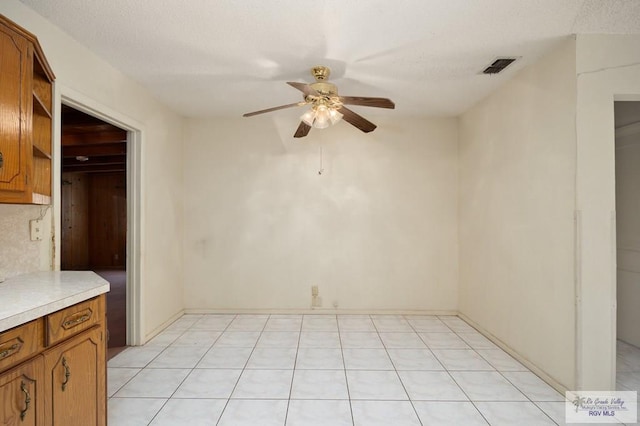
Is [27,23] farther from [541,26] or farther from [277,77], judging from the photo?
[541,26]

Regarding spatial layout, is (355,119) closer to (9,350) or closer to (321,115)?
(321,115)

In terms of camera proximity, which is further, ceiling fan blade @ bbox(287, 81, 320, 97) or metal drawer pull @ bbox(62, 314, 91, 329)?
ceiling fan blade @ bbox(287, 81, 320, 97)

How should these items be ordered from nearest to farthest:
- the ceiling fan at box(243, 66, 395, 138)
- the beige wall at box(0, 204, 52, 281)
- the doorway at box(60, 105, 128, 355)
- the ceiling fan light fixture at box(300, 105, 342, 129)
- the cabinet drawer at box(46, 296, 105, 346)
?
the cabinet drawer at box(46, 296, 105, 346)
the beige wall at box(0, 204, 52, 281)
the ceiling fan at box(243, 66, 395, 138)
the ceiling fan light fixture at box(300, 105, 342, 129)
the doorway at box(60, 105, 128, 355)

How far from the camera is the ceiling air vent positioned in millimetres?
2574

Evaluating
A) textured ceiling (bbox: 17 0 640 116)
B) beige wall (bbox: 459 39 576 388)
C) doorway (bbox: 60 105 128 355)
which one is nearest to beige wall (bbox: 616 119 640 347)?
beige wall (bbox: 459 39 576 388)

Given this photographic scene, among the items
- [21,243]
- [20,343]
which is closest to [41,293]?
[20,343]

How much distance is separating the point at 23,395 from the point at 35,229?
1.15 m

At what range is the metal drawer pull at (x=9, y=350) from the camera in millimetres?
1139

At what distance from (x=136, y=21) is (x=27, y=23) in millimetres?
617

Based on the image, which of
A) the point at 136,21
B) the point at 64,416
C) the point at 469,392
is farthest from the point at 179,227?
the point at 469,392

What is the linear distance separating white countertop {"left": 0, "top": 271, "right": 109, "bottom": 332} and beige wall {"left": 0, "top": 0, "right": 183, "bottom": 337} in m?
0.26

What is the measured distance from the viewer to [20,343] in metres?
1.21

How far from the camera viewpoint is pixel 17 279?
5.89 ft

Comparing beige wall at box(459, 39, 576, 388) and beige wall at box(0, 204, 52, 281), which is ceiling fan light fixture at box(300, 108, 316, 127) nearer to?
beige wall at box(459, 39, 576, 388)
